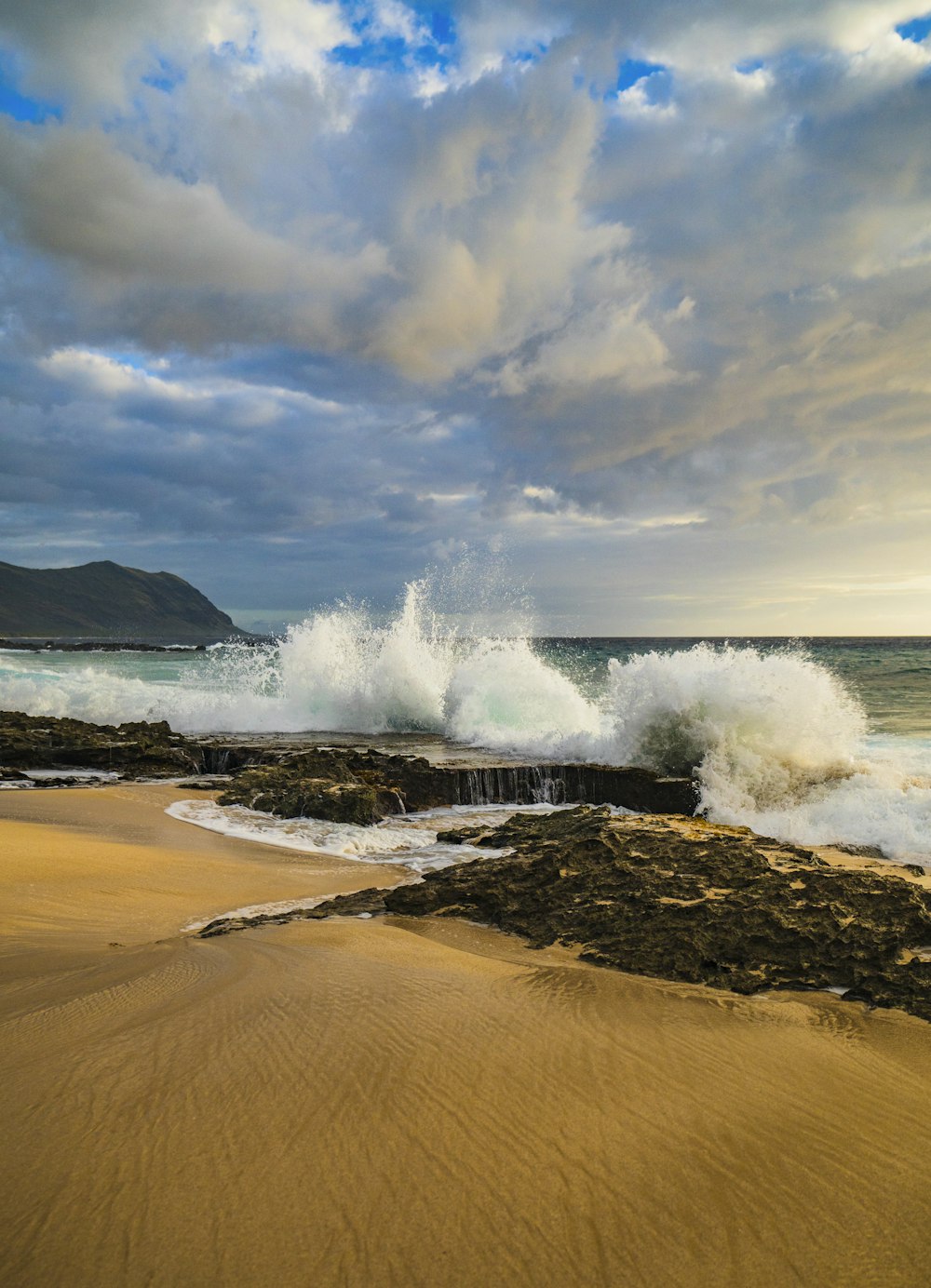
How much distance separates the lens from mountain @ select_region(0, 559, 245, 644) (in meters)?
147

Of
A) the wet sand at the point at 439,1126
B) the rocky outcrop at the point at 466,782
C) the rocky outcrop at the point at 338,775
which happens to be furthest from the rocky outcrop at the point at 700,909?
the rocky outcrop at the point at 466,782

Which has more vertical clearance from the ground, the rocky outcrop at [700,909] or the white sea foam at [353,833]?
the rocky outcrop at [700,909]

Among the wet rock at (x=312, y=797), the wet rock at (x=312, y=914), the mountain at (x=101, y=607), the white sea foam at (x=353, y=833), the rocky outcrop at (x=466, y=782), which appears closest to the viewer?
the wet rock at (x=312, y=914)

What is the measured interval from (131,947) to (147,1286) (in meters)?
2.41

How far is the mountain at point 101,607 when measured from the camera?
147 m

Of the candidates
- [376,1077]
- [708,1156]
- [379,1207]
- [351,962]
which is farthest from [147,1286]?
[351,962]

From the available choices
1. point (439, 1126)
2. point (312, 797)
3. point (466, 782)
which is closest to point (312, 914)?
point (439, 1126)

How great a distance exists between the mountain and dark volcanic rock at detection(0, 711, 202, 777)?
5123 inches

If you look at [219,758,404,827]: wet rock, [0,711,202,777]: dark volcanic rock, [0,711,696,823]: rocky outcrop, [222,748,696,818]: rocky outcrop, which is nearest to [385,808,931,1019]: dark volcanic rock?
[219,758,404,827]: wet rock

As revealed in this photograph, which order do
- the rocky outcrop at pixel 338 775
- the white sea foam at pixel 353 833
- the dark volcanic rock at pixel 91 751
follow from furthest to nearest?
the dark volcanic rock at pixel 91 751
the rocky outcrop at pixel 338 775
the white sea foam at pixel 353 833

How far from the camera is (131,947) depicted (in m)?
3.54

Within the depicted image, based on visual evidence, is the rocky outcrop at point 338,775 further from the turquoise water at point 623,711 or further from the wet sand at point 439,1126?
the wet sand at point 439,1126

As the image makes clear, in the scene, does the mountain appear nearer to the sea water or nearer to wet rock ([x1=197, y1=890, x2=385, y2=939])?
the sea water

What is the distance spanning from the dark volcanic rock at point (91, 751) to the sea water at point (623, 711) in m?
4.90
